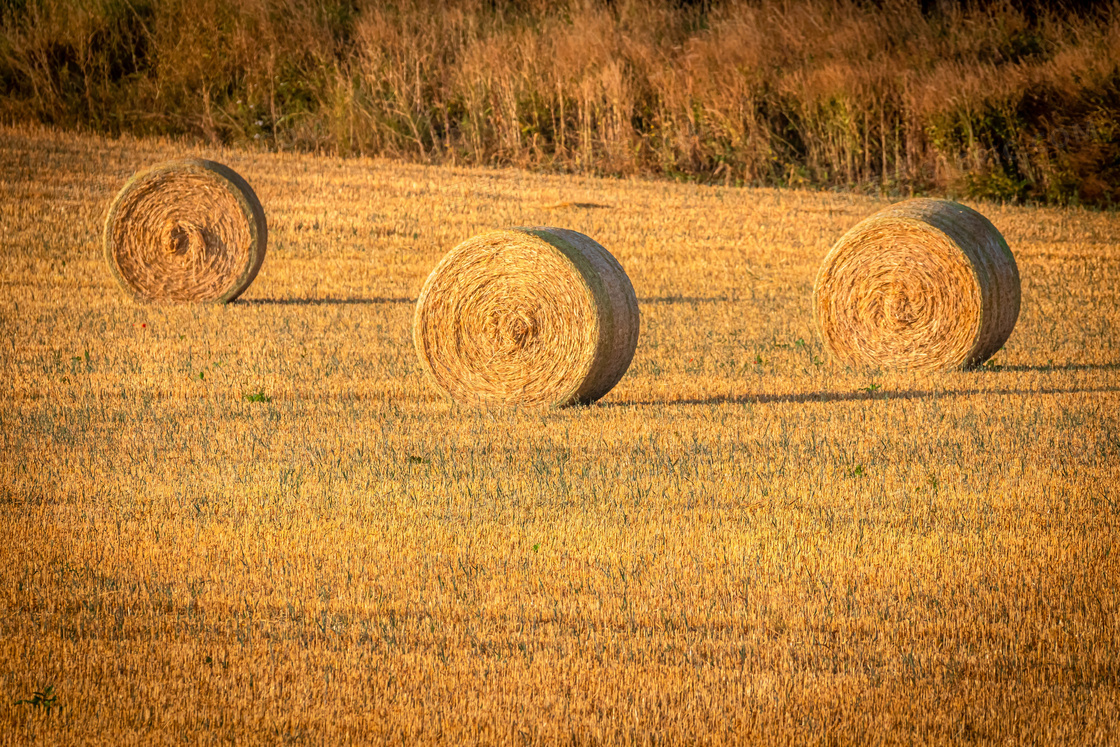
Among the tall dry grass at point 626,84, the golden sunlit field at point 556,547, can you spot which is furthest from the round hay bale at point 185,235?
the tall dry grass at point 626,84

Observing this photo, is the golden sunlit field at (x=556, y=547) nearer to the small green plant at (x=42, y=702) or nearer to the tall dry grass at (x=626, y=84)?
the small green plant at (x=42, y=702)

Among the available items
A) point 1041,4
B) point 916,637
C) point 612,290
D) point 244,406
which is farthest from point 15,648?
point 1041,4

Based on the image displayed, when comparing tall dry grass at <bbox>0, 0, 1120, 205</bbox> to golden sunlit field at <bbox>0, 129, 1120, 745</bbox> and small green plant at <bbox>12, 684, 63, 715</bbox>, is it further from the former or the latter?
small green plant at <bbox>12, 684, 63, 715</bbox>

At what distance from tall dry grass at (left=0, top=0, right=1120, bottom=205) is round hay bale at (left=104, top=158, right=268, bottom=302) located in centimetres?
1450

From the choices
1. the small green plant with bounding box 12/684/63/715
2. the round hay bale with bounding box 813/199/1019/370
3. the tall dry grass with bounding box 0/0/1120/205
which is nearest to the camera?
the small green plant with bounding box 12/684/63/715

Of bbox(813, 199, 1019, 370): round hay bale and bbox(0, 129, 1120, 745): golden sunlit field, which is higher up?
bbox(813, 199, 1019, 370): round hay bale

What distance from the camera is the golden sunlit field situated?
5312 millimetres

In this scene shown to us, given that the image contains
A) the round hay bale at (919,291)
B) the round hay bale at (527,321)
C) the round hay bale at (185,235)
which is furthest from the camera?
the round hay bale at (185,235)

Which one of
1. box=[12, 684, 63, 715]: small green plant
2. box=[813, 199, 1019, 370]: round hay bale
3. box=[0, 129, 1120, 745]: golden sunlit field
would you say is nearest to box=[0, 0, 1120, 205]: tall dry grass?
box=[0, 129, 1120, 745]: golden sunlit field

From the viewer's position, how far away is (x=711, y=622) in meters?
6.18

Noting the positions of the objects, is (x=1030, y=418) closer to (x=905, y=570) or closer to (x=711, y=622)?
(x=905, y=570)

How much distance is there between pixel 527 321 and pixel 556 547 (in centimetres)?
416

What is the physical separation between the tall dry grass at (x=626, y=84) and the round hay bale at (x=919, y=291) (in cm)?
1478

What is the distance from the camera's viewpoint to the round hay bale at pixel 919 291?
12617 millimetres
